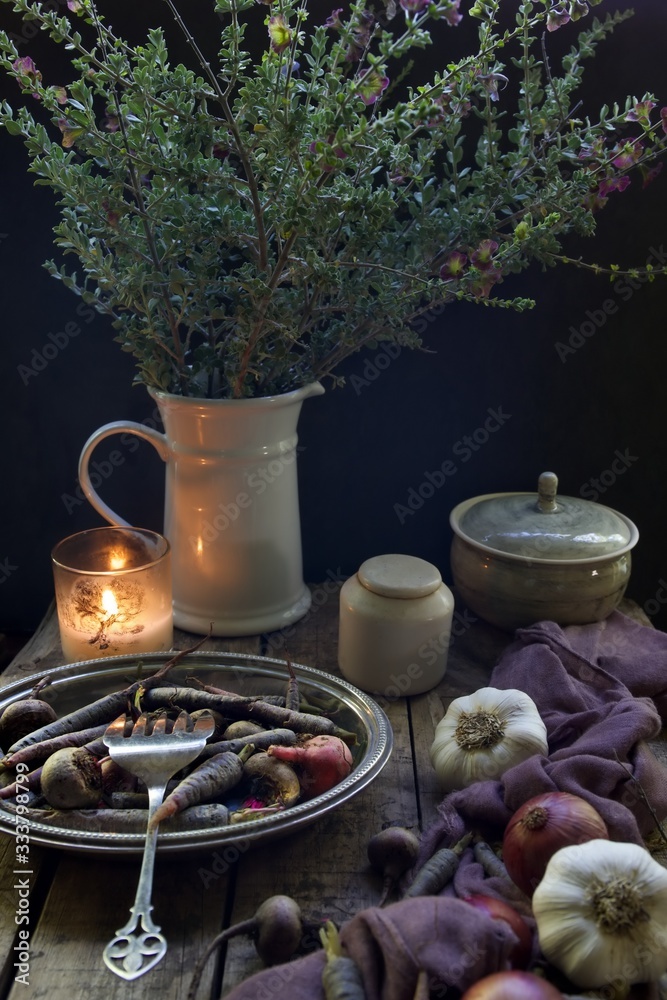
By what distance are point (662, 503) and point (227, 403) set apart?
2.43ft

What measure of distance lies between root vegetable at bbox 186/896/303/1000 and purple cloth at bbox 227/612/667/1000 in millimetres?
26

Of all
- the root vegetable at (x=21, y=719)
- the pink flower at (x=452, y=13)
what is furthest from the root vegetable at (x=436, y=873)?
the pink flower at (x=452, y=13)

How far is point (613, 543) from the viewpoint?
1.07 meters

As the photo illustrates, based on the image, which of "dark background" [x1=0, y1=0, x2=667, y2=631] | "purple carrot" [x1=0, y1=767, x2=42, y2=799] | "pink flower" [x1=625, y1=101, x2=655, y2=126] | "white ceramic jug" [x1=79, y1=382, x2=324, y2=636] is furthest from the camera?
"dark background" [x1=0, y1=0, x2=667, y2=631]

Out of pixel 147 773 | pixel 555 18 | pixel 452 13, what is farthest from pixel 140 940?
pixel 555 18

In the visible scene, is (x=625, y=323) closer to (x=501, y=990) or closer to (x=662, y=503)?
(x=662, y=503)

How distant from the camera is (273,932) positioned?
636 mm

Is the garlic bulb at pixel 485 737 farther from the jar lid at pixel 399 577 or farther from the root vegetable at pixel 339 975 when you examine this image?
the root vegetable at pixel 339 975

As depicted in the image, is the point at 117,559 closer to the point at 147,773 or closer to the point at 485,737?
the point at 147,773

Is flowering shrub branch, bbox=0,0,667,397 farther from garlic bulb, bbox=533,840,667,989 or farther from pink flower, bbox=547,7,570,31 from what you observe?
garlic bulb, bbox=533,840,667,989

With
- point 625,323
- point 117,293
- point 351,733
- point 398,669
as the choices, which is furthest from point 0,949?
point 625,323

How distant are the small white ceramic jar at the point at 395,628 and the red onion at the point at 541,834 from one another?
28 centimetres

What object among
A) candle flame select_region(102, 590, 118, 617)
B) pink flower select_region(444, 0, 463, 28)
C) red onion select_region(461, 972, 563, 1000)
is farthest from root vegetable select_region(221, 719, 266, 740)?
pink flower select_region(444, 0, 463, 28)

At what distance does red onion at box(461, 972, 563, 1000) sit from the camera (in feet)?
1.79
